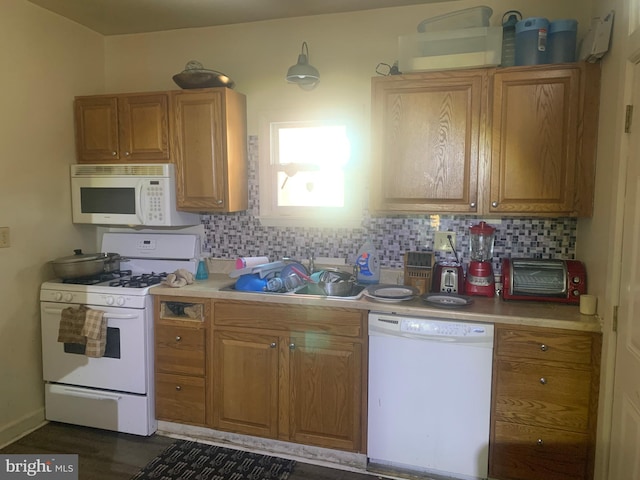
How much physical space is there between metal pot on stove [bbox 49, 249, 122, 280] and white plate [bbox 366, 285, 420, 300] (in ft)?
5.84

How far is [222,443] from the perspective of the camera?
8.83 ft

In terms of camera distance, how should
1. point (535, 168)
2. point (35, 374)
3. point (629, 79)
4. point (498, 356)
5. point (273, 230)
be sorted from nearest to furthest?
point (629, 79), point (498, 356), point (535, 168), point (35, 374), point (273, 230)

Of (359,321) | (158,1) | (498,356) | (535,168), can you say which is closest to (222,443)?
(359,321)

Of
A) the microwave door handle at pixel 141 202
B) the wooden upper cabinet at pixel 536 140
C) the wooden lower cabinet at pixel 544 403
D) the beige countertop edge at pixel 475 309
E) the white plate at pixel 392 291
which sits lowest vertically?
the wooden lower cabinet at pixel 544 403

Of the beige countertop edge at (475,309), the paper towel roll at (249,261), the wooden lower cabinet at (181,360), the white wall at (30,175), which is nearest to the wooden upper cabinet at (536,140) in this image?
the beige countertop edge at (475,309)

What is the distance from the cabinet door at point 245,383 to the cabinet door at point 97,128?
148 cm

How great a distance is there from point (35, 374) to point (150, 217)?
1240mm

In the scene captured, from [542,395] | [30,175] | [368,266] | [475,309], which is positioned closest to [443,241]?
[368,266]

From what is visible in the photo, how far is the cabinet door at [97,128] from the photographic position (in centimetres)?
300

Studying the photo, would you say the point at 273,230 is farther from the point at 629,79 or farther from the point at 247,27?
the point at 629,79

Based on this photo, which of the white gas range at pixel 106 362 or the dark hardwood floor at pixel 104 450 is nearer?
the dark hardwood floor at pixel 104 450

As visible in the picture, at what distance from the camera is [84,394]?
9.18ft

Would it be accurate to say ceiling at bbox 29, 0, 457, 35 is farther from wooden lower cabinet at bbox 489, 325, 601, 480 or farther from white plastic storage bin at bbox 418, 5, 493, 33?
wooden lower cabinet at bbox 489, 325, 601, 480

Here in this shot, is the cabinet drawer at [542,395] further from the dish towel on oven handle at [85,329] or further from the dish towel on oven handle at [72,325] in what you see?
the dish towel on oven handle at [72,325]
